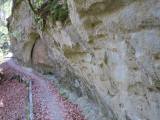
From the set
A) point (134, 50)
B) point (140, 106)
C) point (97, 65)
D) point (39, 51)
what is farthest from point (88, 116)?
point (39, 51)

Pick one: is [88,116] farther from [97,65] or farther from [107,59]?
[107,59]

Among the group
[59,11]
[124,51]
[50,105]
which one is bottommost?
[50,105]

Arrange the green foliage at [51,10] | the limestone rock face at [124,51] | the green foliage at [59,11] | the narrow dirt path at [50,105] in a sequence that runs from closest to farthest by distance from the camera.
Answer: the limestone rock face at [124,51] → the green foliage at [59,11] → the green foliage at [51,10] → the narrow dirt path at [50,105]

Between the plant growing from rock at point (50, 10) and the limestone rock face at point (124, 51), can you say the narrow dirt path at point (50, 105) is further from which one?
the plant growing from rock at point (50, 10)

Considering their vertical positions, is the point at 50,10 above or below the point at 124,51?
above

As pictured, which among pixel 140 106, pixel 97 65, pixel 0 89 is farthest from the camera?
pixel 0 89

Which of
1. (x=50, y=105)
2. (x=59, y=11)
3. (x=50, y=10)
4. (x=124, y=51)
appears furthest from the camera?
(x=50, y=105)

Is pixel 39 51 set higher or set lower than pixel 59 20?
lower

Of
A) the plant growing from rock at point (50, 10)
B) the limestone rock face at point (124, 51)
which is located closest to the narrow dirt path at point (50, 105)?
the limestone rock face at point (124, 51)

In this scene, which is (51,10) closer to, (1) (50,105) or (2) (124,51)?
(1) (50,105)

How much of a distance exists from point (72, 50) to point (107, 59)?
393cm

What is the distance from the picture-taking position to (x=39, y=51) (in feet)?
78.0

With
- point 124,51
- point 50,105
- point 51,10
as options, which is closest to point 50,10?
point 51,10

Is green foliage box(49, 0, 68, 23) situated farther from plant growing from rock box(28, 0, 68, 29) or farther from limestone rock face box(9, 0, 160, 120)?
limestone rock face box(9, 0, 160, 120)
